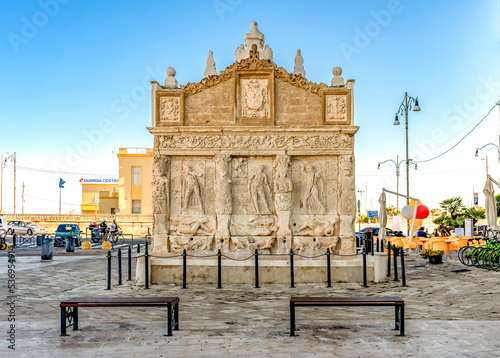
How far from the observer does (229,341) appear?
7.39m

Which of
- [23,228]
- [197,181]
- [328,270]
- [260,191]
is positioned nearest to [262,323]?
[328,270]

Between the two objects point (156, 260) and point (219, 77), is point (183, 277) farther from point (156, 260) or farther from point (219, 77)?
point (219, 77)

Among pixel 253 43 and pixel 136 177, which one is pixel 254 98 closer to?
pixel 253 43

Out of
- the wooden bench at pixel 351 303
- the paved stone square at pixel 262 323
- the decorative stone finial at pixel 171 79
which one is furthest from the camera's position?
the decorative stone finial at pixel 171 79

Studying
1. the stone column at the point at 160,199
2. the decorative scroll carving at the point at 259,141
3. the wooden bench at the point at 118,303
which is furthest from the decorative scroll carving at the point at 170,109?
the wooden bench at the point at 118,303

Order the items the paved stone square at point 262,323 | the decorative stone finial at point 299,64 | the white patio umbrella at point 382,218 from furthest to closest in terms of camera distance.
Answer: the white patio umbrella at point 382,218, the decorative stone finial at point 299,64, the paved stone square at point 262,323

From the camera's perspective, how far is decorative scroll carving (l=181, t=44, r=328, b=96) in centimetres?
1528

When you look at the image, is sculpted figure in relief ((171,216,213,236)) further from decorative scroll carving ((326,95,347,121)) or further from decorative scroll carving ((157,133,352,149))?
decorative scroll carving ((326,95,347,121))

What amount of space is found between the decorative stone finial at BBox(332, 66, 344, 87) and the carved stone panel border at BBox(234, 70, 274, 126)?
1981mm

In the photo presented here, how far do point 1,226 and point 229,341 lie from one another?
3009 cm

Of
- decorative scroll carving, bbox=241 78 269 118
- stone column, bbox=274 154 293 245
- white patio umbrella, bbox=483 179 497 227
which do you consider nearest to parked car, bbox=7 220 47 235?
decorative scroll carving, bbox=241 78 269 118

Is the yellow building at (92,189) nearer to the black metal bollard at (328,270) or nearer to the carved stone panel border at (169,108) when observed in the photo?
the carved stone panel border at (169,108)

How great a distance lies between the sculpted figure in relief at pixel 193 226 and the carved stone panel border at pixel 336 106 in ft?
15.7

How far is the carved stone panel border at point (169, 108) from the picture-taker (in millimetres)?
15211
